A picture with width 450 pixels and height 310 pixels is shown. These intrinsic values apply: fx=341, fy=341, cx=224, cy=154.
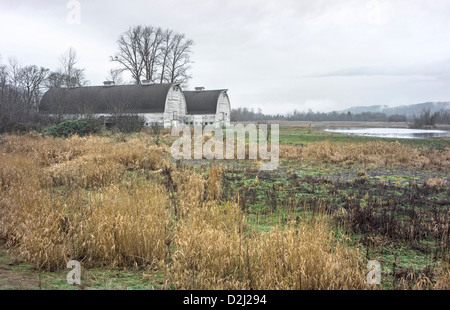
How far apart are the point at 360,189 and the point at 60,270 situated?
7819 mm

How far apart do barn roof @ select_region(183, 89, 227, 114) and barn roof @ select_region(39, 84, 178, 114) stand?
6.96 metres

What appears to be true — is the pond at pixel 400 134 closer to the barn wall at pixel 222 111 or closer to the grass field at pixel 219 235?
the barn wall at pixel 222 111

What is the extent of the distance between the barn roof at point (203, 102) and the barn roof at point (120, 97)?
696cm

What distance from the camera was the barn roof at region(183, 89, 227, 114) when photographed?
42.7 metres

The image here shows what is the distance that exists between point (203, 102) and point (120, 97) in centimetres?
1141

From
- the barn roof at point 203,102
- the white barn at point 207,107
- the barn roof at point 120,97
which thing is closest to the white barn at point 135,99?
the barn roof at point 120,97

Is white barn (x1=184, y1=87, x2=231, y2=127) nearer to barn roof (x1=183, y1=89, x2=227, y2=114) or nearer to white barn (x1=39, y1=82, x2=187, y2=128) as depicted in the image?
barn roof (x1=183, y1=89, x2=227, y2=114)

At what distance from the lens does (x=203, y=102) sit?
43.3 metres

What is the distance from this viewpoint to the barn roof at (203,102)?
42.7 meters

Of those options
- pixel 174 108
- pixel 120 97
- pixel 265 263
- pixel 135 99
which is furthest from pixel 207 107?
pixel 265 263

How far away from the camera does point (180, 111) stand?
3938cm

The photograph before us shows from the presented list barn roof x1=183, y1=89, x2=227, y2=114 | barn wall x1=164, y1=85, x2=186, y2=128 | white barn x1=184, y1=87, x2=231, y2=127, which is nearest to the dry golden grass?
barn wall x1=164, y1=85, x2=186, y2=128

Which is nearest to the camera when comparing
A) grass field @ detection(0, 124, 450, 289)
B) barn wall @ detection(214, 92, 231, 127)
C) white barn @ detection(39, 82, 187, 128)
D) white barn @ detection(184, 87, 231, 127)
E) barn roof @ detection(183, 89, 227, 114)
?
grass field @ detection(0, 124, 450, 289)
